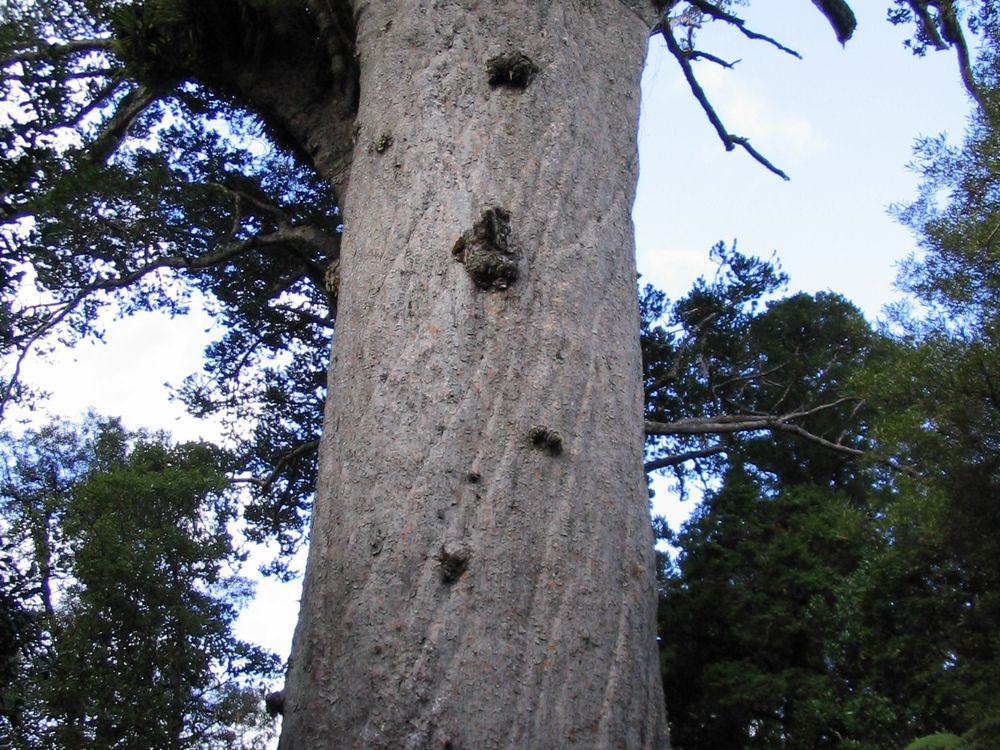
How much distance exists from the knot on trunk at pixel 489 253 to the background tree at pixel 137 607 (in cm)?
708

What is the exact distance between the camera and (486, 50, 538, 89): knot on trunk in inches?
83.0

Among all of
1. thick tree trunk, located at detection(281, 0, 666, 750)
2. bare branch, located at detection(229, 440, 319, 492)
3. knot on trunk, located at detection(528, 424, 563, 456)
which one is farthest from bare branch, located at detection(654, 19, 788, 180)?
bare branch, located at detection(229, 440, 319, 492)

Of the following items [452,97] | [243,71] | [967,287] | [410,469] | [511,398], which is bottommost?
[410,469]

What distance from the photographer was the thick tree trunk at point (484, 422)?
146 centimetres

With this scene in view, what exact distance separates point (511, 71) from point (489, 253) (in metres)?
0.54

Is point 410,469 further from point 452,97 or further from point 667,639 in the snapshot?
point 667,639

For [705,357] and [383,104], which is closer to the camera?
[383,104]

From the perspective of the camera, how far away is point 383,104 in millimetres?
2244

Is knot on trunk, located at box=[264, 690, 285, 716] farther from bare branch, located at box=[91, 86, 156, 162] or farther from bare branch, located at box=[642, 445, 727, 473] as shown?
bare branch, located at box=[642, 445, 727, 473]

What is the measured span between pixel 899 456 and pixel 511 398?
5.26 m

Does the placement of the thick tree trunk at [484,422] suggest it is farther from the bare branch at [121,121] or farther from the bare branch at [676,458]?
the bare branch at [676,458]

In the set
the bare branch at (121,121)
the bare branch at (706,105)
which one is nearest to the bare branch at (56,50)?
the bare branch at (121,121)

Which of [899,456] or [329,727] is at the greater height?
[899,456]

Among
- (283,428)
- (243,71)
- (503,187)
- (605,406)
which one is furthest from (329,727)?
(283,428)
